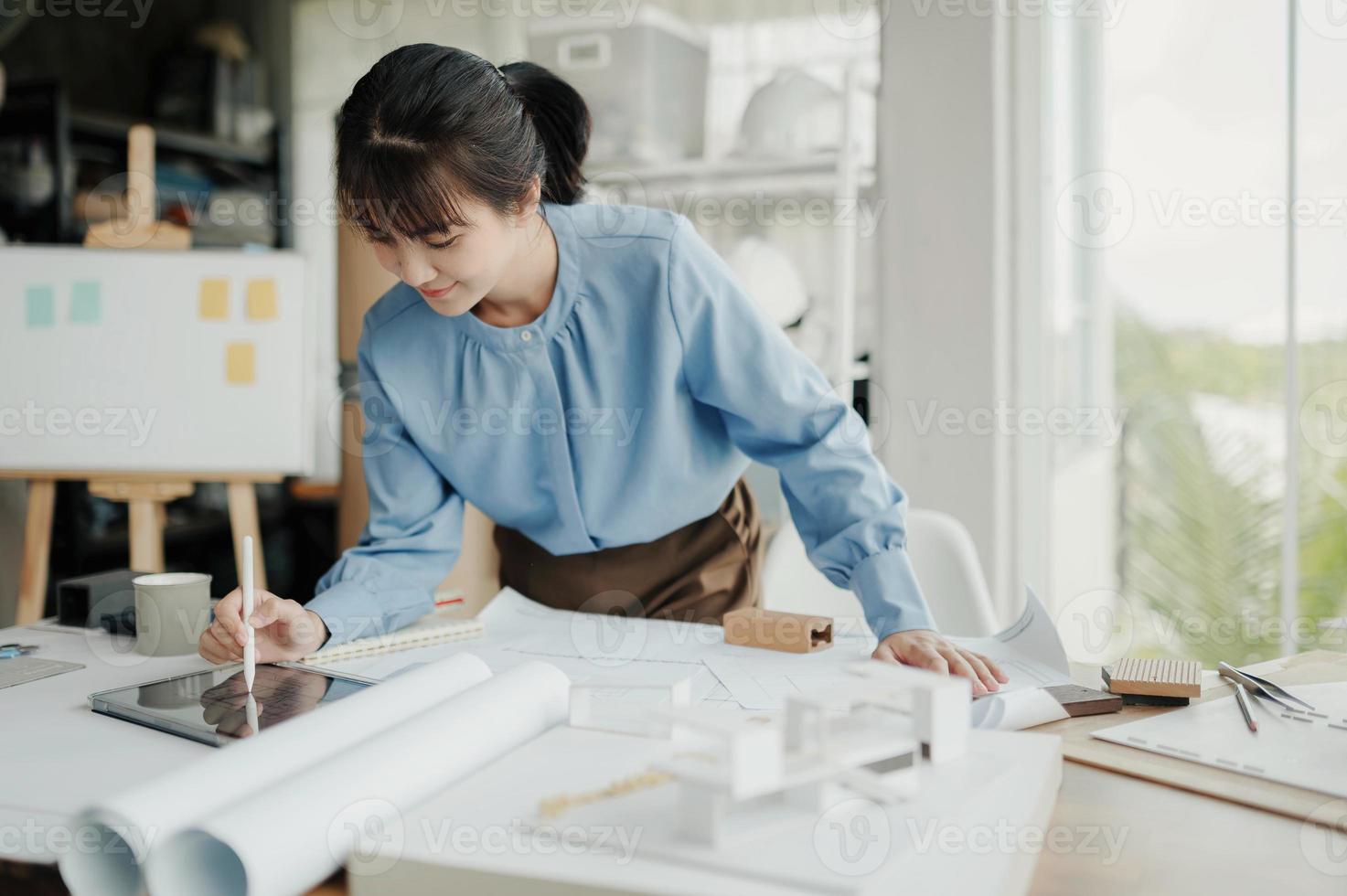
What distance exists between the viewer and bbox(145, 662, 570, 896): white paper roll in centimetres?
53

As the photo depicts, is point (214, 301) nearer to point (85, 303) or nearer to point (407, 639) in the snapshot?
point (85, 303)

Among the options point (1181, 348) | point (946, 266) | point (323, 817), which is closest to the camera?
point (323, 817)

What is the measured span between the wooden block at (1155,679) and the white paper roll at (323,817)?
54 cm

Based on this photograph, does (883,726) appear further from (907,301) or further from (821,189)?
(821,189)

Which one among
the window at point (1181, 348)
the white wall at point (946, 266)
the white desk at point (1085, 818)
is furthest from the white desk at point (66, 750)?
the window at point (1181, 348)

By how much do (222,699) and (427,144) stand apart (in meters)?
0.53

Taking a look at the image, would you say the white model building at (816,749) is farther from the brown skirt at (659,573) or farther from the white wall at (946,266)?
the white wall at (946,266)

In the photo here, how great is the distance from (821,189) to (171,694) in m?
2.06

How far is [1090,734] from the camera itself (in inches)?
32.6

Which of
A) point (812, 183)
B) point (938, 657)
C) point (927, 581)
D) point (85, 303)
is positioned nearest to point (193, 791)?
point (938, 657)

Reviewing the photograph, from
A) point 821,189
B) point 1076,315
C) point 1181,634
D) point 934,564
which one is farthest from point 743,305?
point 1181,634

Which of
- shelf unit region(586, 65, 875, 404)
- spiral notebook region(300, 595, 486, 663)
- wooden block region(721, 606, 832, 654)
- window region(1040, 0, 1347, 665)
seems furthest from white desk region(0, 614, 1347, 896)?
window region(1040, 0, 1347, 665)

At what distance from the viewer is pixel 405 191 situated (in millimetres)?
1033

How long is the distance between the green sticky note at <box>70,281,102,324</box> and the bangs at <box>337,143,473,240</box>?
1501 millimetres
